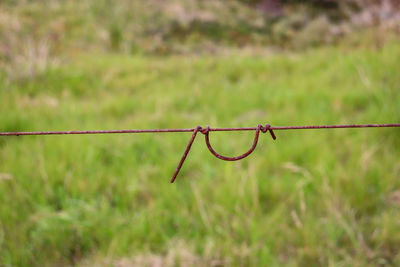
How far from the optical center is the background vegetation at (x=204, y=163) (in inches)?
63.5

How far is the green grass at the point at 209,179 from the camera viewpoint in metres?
1.60

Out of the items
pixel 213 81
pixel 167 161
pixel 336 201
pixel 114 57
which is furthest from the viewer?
pixel 114 57

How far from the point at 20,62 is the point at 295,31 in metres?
6.07

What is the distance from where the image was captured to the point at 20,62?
3785 millimetres

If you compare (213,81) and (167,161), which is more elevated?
(213,81)

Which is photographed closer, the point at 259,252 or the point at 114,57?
the point at 259,252

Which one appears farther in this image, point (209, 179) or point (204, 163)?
point (204, 163)

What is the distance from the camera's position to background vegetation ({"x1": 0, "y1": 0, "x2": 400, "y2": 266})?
63.5 inches

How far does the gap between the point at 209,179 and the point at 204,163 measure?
0.70 ft

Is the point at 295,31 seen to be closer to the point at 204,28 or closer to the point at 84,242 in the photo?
the point at 204,28

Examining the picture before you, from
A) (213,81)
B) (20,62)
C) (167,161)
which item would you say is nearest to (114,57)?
(20,62)

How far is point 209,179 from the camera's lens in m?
2.14

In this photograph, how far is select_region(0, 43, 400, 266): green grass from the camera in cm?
160

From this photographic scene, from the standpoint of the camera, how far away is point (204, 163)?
233 centimetres
